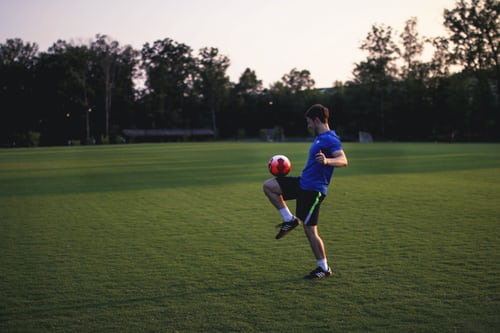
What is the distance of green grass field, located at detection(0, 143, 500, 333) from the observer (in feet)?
16.5

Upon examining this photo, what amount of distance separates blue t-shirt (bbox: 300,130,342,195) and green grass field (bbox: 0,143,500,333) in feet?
3.87

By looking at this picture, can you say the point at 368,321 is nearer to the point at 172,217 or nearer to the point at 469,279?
the point at 469,279

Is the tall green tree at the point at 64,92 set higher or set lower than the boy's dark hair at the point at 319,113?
A: higher

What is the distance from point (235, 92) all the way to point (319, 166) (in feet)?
345

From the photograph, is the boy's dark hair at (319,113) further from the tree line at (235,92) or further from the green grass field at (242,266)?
the tree line at (235,92)

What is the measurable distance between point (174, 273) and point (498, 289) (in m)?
3.91

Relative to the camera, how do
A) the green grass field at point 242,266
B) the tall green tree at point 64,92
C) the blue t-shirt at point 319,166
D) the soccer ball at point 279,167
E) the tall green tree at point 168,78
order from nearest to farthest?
1. the green grass field at point 242,266
2. the blue t-shirt at point 319,166
3. the soccer ball at point 279,167
4. the tall green tree at point 64,92
5. the tall green tree at point 168,78

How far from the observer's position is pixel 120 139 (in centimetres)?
8731

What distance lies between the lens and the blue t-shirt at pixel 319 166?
622cm

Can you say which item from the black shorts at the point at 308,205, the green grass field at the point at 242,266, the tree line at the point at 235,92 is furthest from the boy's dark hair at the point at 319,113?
the tree line at the point at 235,92

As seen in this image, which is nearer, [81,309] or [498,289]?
[81,309]

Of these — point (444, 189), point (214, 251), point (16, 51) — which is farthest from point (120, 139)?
point (214, 251)

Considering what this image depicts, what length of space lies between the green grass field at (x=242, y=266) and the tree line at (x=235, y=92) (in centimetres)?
6487

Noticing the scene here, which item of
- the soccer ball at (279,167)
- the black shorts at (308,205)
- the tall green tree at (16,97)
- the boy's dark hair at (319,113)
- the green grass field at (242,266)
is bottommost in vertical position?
the green grass field at (242,266)
